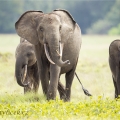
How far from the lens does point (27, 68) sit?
45.2ft

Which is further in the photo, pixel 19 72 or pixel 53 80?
pixel 19 72

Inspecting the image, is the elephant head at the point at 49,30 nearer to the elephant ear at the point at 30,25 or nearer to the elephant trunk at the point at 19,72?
the elephant ear at the point at 30,25

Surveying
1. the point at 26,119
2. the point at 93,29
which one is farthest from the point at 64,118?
the point at 93,29

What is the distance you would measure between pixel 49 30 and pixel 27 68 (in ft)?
10.0

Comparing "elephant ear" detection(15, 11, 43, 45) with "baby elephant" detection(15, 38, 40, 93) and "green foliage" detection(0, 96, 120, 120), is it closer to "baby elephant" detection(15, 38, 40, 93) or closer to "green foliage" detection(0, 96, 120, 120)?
"baby elephant" detection(15, 38, 40, 93)

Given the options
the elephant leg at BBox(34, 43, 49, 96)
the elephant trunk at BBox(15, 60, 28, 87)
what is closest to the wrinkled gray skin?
the elephant leg at BBox(34, 43, 49, 96)

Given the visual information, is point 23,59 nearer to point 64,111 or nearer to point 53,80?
point 53,80

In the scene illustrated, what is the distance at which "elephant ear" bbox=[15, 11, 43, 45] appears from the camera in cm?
1150

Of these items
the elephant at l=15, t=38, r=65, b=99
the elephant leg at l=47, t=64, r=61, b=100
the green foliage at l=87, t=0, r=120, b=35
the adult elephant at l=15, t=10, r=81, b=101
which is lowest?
the green foliage at l=87, t=0, r=120, b=35

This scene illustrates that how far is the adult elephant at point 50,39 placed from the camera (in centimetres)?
1081

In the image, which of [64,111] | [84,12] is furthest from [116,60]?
[84,12]

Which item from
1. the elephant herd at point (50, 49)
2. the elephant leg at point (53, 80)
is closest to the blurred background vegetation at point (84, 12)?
the elephant herd at point (50, 49)

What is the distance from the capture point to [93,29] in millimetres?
87500

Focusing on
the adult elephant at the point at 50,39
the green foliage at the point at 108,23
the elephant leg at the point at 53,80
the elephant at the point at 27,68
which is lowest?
the green foliage at the point at 108,23
